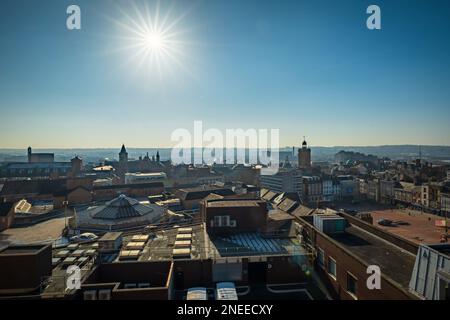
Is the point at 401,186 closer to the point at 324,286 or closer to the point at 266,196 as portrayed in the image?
the point at 266,196

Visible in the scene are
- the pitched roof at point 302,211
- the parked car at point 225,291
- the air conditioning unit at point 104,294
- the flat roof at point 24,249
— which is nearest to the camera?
the air conditioning unit at point 104,294

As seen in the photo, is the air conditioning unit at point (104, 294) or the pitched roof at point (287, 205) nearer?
the air conditioning unit at point (104, 294)

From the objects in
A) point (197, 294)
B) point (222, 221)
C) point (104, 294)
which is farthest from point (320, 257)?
point (104, 294)

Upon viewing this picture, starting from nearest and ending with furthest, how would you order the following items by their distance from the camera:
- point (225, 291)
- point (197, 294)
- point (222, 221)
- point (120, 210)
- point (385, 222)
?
point (197, 294), point (225, 291), point (222, 221), point (120, 210), point (385, 222)

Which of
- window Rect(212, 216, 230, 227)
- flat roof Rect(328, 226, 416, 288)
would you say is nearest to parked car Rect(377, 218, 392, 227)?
flat roof Rect(328, 226, 416, 288)

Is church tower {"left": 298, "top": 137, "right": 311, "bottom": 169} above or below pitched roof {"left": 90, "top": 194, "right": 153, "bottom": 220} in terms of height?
above

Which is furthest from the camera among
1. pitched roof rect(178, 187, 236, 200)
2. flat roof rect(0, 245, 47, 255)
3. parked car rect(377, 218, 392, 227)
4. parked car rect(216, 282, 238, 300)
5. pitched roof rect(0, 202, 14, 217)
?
pitched roof rect(178, 187, 236, 200)

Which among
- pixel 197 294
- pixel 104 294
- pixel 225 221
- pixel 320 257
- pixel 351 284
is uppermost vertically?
pixel 225 221

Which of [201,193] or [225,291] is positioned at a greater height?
[201,193]

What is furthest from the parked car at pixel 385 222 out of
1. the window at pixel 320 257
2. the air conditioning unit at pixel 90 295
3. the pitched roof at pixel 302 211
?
the air conditioning unit at pixel 90 295

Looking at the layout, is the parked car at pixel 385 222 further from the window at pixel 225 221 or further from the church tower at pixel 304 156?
the church tower at pixel 304 156

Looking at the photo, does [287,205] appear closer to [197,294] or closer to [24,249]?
[197,294]

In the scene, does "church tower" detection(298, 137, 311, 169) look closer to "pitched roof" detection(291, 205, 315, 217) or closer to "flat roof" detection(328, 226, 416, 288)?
"pitched roof" detection(291, 205, 315, 217)
